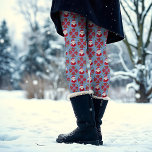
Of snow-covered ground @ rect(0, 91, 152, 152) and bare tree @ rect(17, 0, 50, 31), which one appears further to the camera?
bare tree @ rect(17, 0, 50, 31)

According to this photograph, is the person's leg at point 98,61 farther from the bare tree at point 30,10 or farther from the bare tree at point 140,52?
the bare tree at point 30,10

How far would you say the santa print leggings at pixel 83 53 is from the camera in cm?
101

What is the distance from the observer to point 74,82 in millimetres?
1006

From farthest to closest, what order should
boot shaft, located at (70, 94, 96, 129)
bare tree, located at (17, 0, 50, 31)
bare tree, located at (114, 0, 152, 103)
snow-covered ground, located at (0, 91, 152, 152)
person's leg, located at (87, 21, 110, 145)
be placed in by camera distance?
bare tree, located at (17, 0, 50, 31) → bare tree, located at (114, 0, 152, 103) → person's leg, located at (87, 21, 110, 145) → boot shaft, located at (70, 94, 96, 129) → snow-covered ground, located at (0, 91, 152, 152)

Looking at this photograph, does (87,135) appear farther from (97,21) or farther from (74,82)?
(97,21)

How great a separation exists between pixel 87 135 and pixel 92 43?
0.48m

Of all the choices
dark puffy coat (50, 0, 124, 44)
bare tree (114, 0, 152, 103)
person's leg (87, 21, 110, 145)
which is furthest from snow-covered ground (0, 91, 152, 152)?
bare tree (114, 0, 152, 103)

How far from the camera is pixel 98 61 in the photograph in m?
1.09

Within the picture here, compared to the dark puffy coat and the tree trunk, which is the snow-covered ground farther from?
the tree trunk

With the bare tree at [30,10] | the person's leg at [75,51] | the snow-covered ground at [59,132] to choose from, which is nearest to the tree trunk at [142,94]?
the snow-covered ground at [59,132]

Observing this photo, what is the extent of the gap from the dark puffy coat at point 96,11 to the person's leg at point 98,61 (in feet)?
0.17

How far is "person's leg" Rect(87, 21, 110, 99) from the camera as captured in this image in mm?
1079

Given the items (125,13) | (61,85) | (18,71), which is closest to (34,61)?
(18,71)

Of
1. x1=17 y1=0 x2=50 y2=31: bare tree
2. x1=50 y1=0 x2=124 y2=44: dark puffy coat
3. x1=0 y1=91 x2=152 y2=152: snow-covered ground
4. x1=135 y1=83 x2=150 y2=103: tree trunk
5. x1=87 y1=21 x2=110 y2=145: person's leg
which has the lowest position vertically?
x1=135 y1=83 x2=150 y2=103: tree trunk
